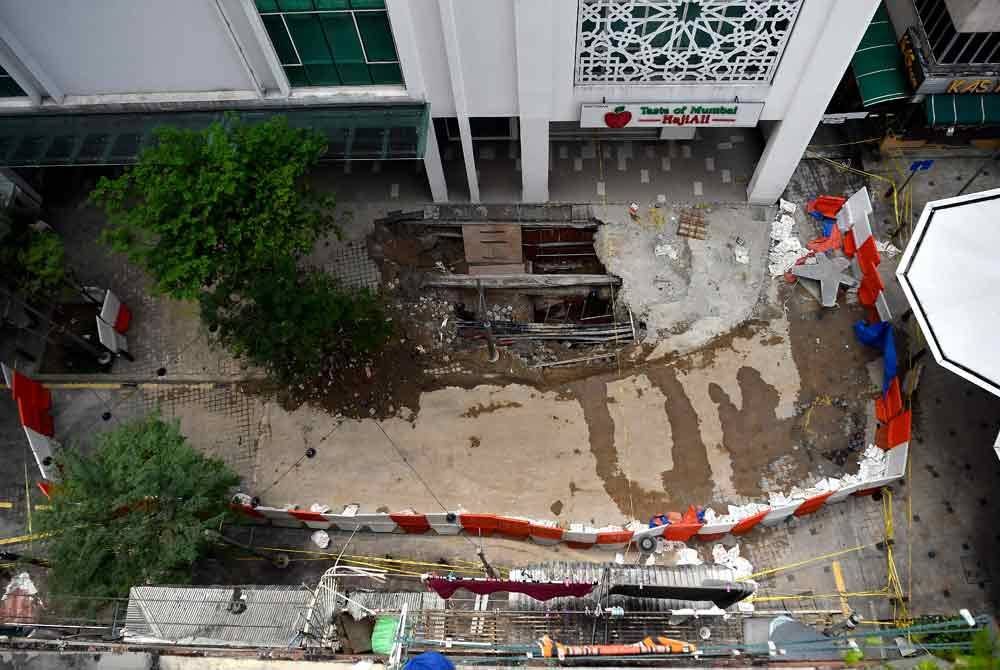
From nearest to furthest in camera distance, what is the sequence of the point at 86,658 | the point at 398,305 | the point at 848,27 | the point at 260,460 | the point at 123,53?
the point at 86,658, the point at 848,27, the point at 123,53, the point at 260,460, the point at 398,305

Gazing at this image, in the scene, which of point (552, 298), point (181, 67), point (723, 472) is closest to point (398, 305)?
point (552, 298)

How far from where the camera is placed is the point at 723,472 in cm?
2611

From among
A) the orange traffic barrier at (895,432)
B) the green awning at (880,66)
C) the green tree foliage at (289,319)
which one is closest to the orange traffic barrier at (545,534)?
the green tree foliage at (289,319)

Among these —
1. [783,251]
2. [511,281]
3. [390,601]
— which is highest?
[783,251]

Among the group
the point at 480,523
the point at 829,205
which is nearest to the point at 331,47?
Result: the point at 480,523

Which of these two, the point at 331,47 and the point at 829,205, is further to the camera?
the point at 829,205

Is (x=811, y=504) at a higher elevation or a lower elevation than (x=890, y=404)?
lower

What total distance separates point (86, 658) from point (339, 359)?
15.5 meters

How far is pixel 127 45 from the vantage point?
25094mm

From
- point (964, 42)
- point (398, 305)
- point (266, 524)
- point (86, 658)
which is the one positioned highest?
point (964, 42)

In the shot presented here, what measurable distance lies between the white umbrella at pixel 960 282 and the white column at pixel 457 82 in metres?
15.4

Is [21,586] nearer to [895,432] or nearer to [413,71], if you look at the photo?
[413,71]

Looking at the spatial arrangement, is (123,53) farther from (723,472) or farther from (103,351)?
(723,472)

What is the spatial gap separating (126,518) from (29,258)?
1101 cm
